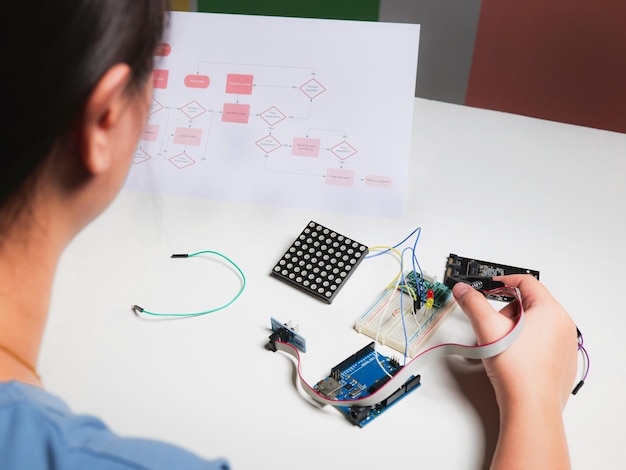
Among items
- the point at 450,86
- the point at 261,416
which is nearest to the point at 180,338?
the point at 261,416

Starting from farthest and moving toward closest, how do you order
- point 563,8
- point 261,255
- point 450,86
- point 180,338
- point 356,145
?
1. point 450,86
2. point 563,8
3. point 356,145
4. point 261,255
5. point 180,338

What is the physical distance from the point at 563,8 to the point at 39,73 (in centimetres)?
184

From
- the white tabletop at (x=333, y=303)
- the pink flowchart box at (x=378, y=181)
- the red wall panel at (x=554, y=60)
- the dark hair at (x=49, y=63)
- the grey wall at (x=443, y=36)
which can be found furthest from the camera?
the grey wall at (x=443, y=36)

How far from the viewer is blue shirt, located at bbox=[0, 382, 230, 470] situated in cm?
44

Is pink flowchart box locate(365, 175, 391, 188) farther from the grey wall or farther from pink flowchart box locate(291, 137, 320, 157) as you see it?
the grey wall

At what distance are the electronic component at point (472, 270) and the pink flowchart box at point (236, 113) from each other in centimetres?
52

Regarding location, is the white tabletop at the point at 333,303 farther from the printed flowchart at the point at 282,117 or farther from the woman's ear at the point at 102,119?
the woman's ear at the point at 102,119

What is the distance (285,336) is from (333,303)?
0.12 m

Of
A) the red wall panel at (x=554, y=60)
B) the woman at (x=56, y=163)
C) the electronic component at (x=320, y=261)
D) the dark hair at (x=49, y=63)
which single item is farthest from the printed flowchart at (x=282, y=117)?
the red wall panel at (x=554, y=60)

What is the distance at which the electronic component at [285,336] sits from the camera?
917mm

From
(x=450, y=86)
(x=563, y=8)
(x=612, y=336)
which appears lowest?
(x=612, y=336)

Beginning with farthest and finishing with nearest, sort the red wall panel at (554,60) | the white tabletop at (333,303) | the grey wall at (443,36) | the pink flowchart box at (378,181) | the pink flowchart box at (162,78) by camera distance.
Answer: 1. the grey wall at (443,36)
2. the red wall panel at (554,60)
3. the pink flowchart box at (162,78)
4. the pink flowchart box at (378,181)
5. the white tabletop at (333,303)

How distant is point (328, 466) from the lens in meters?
0.79

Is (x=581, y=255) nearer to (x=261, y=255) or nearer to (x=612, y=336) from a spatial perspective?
(x=612, y=336)
